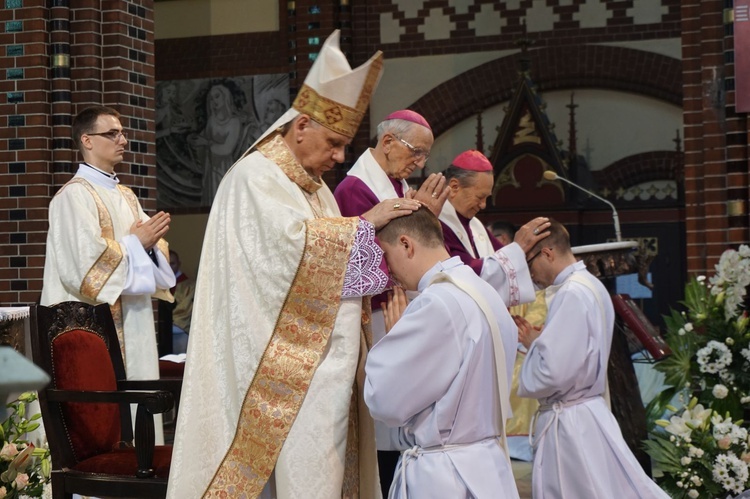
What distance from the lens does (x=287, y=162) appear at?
356cm

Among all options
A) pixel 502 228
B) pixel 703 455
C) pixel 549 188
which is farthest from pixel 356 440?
pixel 549 188

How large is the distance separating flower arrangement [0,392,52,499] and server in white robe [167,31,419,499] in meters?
0.62

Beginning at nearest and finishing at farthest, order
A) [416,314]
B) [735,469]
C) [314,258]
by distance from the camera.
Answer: [416,314] < [314,258] < [735,469]

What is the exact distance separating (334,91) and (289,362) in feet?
2.98

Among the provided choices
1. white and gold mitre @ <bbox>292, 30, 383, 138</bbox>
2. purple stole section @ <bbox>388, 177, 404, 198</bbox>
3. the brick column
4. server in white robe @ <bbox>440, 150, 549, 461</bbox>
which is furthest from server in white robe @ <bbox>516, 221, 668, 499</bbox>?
the brick column

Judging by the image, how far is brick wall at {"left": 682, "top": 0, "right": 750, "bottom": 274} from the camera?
19.9 feet

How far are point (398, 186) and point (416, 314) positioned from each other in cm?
167

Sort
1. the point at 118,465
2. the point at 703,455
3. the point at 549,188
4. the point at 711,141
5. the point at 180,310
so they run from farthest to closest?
the point at 180,310
the point at 549,188
the point at 711,141
the point at 703,455
the point at 118,465

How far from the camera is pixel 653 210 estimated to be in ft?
33.1

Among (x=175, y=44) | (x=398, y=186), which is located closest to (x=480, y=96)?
(x=175, y=44)

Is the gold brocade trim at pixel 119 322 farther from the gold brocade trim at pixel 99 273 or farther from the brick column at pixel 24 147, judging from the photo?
the brick column at pixel 24 147

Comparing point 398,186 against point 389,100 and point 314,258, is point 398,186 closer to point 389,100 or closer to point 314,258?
point 314,258

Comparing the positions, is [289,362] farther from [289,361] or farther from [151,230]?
[151,230]

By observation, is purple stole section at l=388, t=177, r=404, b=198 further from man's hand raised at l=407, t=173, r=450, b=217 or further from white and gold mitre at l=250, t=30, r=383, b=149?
white and gold mitre at l=250, t=30, r=383, b=149
